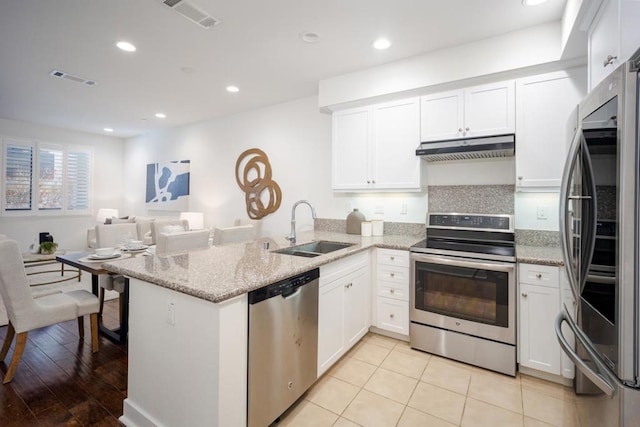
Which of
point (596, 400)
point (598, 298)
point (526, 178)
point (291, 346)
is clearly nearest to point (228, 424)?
point (291, 346)

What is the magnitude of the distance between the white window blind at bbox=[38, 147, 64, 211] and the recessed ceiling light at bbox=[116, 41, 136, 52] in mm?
4966

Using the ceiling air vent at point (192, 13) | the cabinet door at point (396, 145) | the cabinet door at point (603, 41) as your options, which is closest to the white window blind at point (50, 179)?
the ceiling air vent at point (192, 13)

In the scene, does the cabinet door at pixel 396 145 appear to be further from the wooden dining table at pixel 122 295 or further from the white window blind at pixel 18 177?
the white window blind at pixel 18 177

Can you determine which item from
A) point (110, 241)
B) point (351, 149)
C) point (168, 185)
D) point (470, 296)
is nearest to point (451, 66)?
point (351, 149)

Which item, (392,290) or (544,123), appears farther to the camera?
(392,290)

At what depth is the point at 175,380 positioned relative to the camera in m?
Result: 1.52

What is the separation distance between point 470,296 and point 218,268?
6.33 ft

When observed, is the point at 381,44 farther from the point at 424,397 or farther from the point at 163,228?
the point at 163,228

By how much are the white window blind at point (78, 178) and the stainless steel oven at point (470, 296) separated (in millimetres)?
7341

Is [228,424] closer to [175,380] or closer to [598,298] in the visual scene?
[175,380]

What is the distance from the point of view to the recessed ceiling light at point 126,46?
8.94ft

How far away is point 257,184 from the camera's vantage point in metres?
4.55

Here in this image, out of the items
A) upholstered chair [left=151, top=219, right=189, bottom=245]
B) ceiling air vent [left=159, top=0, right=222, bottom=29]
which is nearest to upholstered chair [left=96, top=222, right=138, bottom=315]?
upholstered chair [left=151, top=219, right=189, bottom=245]

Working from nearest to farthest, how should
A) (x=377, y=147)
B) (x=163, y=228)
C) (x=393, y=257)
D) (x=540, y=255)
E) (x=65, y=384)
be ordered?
1. (x=65, y=384)
2. (x=540, y=255)
3. (x=393, y=257)
4. (x=377, y=147)
5. (x=163, y=228)
